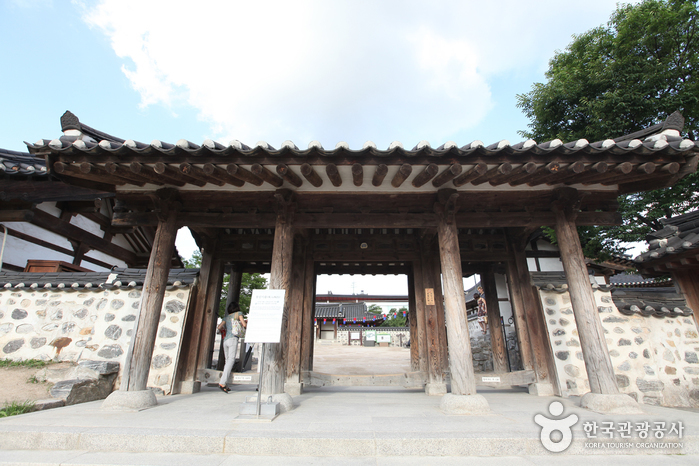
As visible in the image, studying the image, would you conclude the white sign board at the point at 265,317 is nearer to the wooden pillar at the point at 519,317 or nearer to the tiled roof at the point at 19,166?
the wooden pillar at the point at 519,317

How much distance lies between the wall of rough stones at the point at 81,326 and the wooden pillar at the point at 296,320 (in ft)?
6.86

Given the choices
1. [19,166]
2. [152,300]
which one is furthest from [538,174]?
[19,166]

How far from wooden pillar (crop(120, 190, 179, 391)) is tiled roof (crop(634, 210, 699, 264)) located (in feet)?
28.3

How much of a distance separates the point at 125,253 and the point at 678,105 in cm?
1812

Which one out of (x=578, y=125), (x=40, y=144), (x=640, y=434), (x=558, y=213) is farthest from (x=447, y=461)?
(x=578, y=125)

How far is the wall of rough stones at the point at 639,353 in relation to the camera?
524 cm

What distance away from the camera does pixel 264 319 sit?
3707mm

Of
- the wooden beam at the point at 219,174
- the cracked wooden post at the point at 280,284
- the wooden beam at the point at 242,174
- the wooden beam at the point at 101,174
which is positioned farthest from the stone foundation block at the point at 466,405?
the wooden beam at the point at 101,174

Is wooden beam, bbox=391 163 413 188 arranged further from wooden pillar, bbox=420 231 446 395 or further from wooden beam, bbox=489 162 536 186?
wooden pillar, bbox=420 231 446 395

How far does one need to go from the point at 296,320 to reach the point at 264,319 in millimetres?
2699

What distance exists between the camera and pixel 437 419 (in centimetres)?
349

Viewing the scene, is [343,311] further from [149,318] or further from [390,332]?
[149,318]

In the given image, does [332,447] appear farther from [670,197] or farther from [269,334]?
[670,197]

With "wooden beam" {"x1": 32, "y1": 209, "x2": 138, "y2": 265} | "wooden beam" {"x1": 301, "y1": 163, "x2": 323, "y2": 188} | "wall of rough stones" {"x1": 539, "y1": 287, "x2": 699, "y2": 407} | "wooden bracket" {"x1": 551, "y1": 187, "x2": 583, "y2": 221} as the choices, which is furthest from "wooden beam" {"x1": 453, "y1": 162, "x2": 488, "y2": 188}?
"wooden beam" {"x1": 32, "y1": 209, "x2": 138, "y2": 265}
